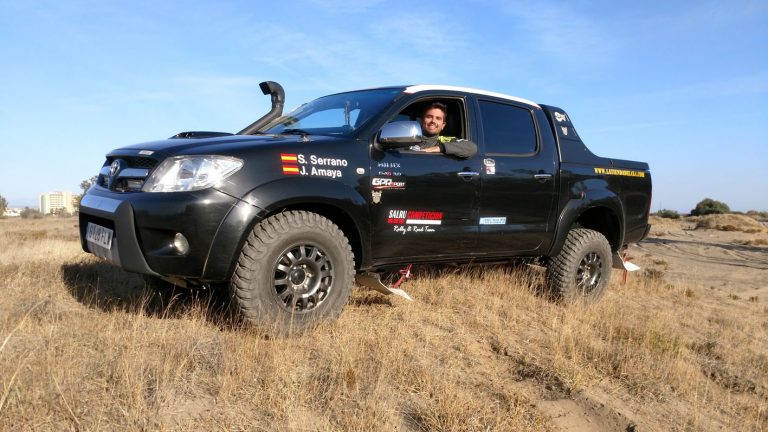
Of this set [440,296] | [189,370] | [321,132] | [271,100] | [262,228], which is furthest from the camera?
[271,100]

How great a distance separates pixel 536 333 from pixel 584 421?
1.53 m

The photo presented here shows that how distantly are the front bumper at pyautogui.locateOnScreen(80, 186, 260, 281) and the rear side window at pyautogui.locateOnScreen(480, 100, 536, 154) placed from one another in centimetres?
237

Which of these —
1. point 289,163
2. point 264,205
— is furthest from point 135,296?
point 289,163

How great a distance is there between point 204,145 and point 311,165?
68 centimetres

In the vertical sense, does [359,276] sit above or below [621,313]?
above

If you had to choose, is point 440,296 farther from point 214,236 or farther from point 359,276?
point 214,236

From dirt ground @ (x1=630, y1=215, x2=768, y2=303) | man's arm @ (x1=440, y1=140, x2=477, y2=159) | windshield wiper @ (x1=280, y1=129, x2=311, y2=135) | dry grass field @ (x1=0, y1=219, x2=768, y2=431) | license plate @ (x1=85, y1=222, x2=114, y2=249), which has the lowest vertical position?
dirt ground @ (x1=630, y1=215, x2=768, y2=303)

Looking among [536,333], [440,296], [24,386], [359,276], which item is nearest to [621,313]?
[536,333]

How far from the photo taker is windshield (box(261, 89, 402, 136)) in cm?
437

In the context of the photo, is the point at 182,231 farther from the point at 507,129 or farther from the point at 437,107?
the point at 507,129

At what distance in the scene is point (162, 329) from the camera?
11.5ft

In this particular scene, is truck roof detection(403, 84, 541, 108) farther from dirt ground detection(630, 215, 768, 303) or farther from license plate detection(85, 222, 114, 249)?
dirt ground detection(630, 215, 768, 303)

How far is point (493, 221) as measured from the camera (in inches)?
193

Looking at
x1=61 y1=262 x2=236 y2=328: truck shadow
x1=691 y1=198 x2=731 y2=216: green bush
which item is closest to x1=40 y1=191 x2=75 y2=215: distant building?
x1=61 y1=262 x2=236 y2=328: truck shadow
